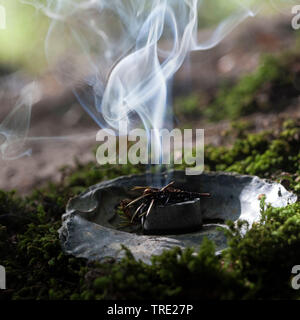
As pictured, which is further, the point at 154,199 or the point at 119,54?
the point at 119,54

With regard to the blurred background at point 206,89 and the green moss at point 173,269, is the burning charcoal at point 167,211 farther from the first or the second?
the blurred background at point 206,89

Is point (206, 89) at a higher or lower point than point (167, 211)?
higher

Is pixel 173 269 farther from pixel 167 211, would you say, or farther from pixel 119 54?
pixel 119 54

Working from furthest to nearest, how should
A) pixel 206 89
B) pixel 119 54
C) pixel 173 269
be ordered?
pixel 206 89, pixel 119 54, pixel 173 269

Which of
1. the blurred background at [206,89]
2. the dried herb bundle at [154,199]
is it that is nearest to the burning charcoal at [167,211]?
the dried herb bundle at [154,199]

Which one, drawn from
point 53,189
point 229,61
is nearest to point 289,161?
point 53,189

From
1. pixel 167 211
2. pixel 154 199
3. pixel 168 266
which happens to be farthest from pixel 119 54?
pixel 168 266

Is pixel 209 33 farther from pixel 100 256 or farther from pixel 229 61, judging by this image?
pixel 100 256

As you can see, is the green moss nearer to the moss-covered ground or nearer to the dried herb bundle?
the moss-covered ground
